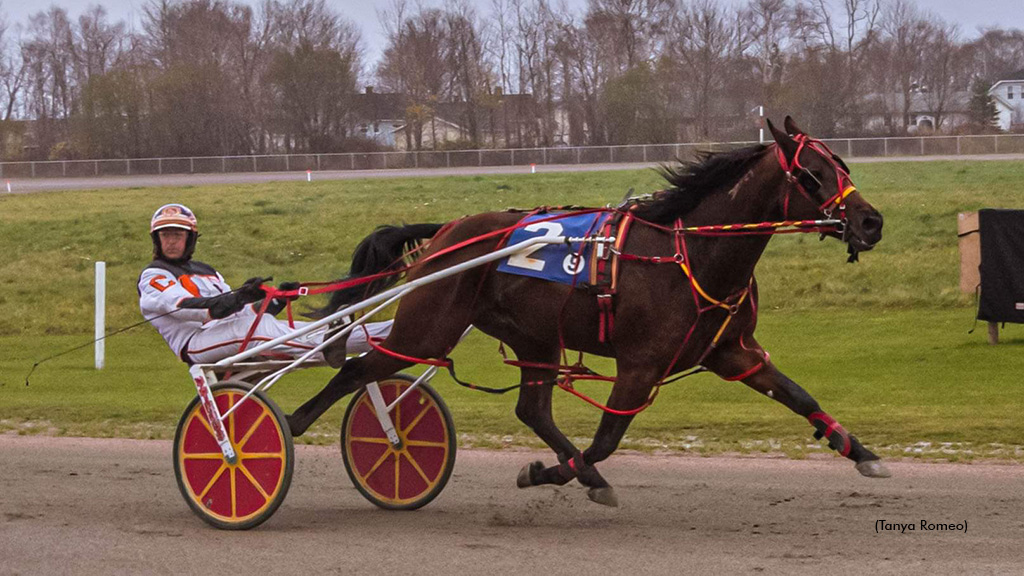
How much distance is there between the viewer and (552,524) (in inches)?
205

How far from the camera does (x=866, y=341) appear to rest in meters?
11.3

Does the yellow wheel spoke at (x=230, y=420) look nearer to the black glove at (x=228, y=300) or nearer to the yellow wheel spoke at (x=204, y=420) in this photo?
the yellow wheel spoke at (x=204, y=420)

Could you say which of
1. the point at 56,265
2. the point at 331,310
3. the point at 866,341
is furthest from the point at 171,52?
the point at 331,310

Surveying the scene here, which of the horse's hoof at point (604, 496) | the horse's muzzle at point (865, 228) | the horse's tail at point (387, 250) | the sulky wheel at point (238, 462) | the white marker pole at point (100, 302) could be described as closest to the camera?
the horse's muzzle at point (865, 228)

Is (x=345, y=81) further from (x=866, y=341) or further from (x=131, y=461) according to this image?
(x=131, y=461)

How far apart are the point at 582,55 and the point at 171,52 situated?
17989 mm

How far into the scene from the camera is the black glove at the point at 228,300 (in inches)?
209

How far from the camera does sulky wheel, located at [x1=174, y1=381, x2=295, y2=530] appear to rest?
A: 5.15 metres

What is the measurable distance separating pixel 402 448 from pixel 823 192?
2.24 metres

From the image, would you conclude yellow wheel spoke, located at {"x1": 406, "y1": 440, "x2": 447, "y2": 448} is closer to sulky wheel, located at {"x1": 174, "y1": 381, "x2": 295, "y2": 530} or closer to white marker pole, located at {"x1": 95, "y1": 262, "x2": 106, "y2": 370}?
sulky wheel, located at {"x1": 174, "y1": 381, "x2": 295, "y2": 530}

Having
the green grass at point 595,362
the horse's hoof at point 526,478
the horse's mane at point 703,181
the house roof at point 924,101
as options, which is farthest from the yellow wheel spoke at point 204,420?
the house roof at point 924,101

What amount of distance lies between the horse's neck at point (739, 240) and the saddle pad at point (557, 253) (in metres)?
0.45

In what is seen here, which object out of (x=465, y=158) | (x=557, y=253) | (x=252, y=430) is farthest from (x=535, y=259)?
(x=465, y=158)

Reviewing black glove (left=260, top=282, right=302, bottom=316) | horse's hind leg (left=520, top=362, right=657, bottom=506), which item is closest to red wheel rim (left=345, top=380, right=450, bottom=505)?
black glove (left=260, top=282, right=302, bottom=316)
